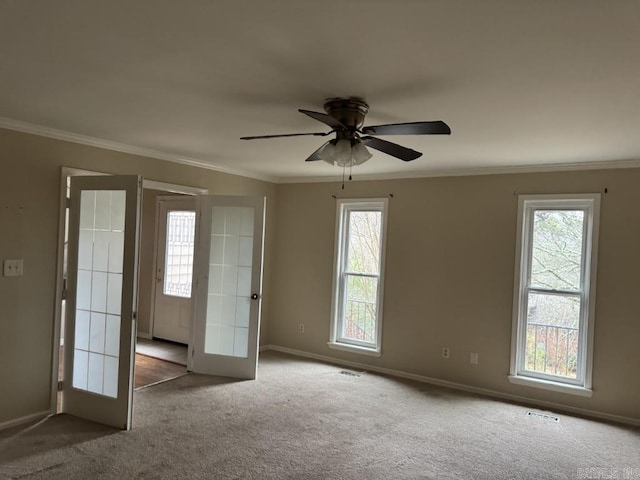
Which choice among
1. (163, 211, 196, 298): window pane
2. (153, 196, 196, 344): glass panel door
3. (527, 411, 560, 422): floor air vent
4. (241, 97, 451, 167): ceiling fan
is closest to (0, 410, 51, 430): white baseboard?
(153, 196, 196, 344): glass panel door

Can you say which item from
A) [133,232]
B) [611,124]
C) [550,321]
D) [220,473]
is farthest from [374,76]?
[550,321]

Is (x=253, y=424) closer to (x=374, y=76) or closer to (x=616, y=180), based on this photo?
(x=374, y=76)

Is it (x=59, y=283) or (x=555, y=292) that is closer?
(x=59, y=283)

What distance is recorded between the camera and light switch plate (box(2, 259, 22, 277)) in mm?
3457

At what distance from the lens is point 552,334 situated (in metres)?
4.46

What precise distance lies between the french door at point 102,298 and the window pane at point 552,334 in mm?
3747

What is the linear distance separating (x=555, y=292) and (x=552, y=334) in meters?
0.42

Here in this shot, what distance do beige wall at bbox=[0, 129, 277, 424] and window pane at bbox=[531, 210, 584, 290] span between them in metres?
4.35

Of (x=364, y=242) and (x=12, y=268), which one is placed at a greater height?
(x=364, y=242)

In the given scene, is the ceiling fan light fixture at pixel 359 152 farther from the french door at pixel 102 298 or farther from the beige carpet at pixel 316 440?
the beige carpet at pixel 316 440

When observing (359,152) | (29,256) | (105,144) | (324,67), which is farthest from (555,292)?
(29,256)

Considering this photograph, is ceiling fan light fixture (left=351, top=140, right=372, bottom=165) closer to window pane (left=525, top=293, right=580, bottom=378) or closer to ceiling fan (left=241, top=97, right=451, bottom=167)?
ceiling fan (left=241, top=97, right=451, bottom=167)

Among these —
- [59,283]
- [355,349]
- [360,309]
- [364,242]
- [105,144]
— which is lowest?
A: [355,349]

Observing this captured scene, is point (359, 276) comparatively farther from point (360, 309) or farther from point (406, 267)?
point (406, 267)
